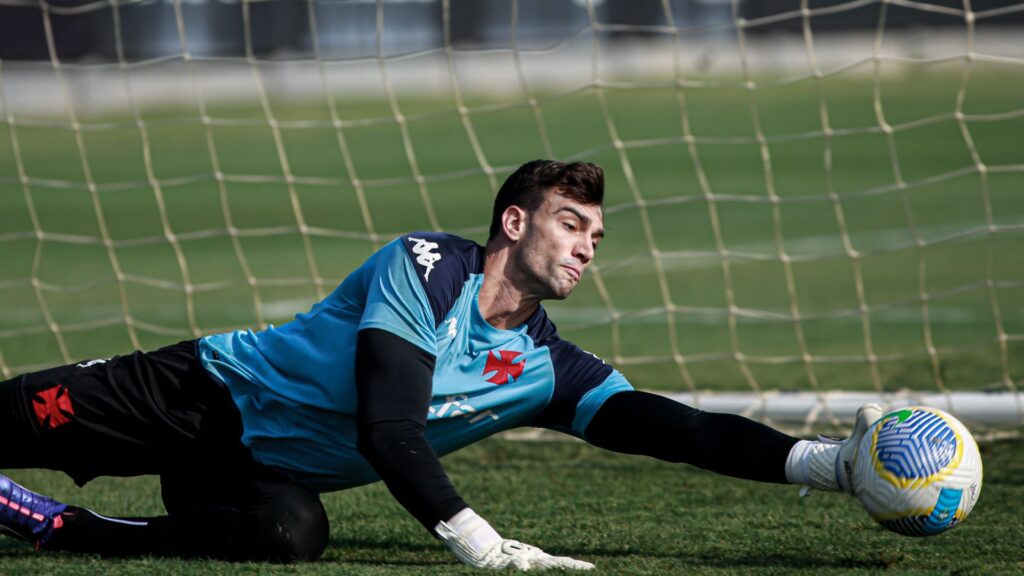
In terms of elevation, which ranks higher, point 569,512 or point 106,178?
point 569,512

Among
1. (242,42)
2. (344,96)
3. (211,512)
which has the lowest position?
(344,96)

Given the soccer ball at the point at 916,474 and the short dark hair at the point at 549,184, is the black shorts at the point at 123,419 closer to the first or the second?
the short dark hair at the point at 549,184

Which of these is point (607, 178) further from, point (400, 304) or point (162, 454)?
Result: point (400, 304)

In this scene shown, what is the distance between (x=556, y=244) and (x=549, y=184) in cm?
17

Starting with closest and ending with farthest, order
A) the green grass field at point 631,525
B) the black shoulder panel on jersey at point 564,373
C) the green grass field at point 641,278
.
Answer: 1. the green grass field at point 631,525
2. the black shoulder panel on jersey at point 564,373
3. the green grass field at point 641,278

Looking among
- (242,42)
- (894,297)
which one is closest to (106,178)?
(242,42)

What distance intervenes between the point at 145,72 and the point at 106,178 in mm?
9454

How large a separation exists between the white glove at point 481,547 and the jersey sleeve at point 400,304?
43 centimetres

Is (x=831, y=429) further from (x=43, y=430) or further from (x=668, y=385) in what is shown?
(x=43, y=430)

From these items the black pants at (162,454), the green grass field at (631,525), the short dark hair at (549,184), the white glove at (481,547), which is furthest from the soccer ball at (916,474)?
the black pants at (162,454)

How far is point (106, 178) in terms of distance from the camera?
18594mm

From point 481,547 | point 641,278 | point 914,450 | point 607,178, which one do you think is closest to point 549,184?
point 481,547

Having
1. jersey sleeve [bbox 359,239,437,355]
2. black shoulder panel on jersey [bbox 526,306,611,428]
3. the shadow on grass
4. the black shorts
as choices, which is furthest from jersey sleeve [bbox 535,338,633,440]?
the black shorts

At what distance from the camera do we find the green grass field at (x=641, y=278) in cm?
389
